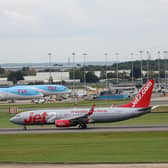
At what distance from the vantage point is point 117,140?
180 ft

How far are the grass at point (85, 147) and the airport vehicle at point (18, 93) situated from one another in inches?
3929

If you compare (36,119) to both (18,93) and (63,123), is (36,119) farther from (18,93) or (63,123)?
(18,93)

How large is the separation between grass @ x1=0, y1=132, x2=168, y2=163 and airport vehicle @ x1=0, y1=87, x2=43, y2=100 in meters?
99.8

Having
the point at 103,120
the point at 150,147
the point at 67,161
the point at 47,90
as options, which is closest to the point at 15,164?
the point at 67,161

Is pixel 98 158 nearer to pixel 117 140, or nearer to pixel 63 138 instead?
pixel 117 140

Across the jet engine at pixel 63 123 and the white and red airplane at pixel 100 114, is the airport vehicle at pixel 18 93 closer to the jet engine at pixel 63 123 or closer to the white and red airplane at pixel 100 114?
the white and red airplane at pixel 100 114

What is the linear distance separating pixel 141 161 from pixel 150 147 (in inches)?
302

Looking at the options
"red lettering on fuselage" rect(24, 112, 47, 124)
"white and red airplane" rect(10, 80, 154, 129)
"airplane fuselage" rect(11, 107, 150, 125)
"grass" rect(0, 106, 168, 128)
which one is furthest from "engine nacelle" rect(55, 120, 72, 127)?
"grass" rect(0, 106, 168, 128)

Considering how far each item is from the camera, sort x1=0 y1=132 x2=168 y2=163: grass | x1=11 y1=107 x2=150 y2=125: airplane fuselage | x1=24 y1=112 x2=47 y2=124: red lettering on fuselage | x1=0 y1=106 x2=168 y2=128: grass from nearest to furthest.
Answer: x1=0 y1=132 x2=168 y2=163: grass → x1=11 y1=107 x2=150 y2=125: airplane fuselage → x1=24 y1=112 x2=47 y2=124: red lettering on fuselage → x1=0 y1=106 x2=168 y2=128: grass

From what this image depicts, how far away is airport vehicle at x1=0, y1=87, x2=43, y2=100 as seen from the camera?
162 meters

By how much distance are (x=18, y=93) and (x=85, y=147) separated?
11352 cm

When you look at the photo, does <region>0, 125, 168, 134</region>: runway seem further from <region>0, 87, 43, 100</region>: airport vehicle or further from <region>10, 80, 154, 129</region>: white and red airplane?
Result: <region>0, 87, 43, 100</region>: airport vehicle

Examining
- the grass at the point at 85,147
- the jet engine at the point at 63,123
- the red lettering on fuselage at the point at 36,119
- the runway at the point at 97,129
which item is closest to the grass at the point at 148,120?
the runway at the point at 97,129

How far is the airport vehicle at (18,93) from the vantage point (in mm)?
161500
